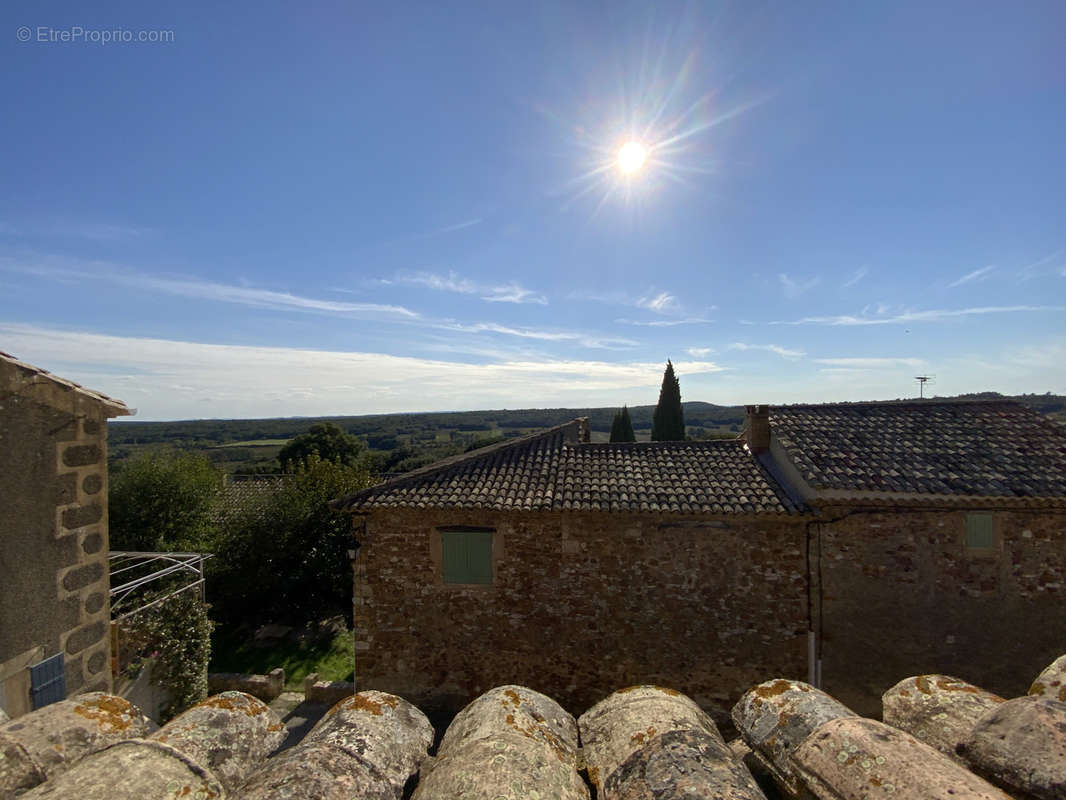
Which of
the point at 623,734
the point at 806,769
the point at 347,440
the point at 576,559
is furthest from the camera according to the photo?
the point at 347,440

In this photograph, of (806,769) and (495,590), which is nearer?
(806,769)

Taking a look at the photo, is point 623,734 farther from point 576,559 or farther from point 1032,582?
point 1032,582

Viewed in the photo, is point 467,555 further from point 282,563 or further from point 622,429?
point 622,429

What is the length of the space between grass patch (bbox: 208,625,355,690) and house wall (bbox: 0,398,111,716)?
35.8ft

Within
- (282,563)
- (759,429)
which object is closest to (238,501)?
(282,563)

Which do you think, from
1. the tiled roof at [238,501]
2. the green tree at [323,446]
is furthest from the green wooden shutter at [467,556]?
the green tree at [323,446]

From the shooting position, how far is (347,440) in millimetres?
47656

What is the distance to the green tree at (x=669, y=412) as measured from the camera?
34.6 meters

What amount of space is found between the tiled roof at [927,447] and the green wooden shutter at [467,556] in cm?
604

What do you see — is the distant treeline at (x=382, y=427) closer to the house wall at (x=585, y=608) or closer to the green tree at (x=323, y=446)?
the green tree at (x=323, y=446)

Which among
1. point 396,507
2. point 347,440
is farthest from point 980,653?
point 347,440

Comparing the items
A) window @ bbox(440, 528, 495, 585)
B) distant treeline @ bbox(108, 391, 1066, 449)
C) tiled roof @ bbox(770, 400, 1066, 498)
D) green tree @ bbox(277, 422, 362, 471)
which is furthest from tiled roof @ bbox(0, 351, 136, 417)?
distant treeline @ bbox(108, 391, 1066, 449)

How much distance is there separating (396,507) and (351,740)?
24.2ft

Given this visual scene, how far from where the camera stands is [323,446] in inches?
1709
